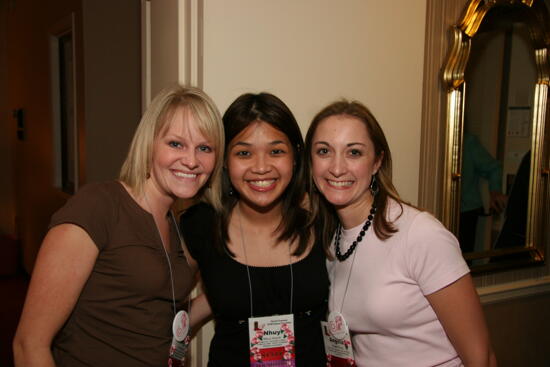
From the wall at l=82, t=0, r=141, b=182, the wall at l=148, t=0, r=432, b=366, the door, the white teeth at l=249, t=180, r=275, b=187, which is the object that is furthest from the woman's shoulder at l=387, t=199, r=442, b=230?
the door

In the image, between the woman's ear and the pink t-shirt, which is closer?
the pink t-shirt

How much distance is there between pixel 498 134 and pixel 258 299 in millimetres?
1872

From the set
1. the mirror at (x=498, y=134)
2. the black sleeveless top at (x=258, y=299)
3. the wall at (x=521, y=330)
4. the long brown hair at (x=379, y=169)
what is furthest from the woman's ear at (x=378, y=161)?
the wall at (x=521, y=330)

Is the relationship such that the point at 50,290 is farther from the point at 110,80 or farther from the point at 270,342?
the point at 110,80

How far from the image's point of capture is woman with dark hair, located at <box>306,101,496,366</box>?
4.88ft

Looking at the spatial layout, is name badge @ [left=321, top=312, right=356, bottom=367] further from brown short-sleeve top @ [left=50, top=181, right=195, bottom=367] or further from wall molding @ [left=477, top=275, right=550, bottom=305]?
wall molding @ [left=477, top=275, right=550, bottom=305]

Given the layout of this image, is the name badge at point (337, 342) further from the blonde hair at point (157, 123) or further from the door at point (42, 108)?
the door at point (42, 108)

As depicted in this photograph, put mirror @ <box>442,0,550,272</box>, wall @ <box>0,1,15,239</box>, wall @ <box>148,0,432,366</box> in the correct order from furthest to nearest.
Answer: wall @ <box>0,1,15,239</box>
mirror @ <box>442,0,550,272</box>
wall @ <box>148,0,432,366</box>

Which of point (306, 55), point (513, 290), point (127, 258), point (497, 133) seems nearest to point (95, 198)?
point (127, 258)

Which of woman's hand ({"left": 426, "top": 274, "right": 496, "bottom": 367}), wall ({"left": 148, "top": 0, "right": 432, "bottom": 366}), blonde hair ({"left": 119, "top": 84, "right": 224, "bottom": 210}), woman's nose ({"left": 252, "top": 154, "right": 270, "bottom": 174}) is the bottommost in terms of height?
woman's hand ({"left": 426, "top": 274, "right": 496, "bottom": 367})

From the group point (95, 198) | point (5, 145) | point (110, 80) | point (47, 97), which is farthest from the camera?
point (5, 145)

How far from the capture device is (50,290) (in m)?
1.24

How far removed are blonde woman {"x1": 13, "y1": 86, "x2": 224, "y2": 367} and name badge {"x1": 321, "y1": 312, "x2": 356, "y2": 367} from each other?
550 mm

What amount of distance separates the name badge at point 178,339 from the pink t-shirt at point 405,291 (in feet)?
1.92
